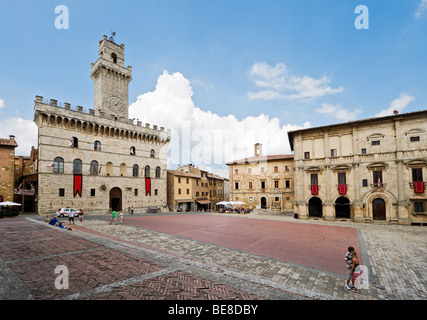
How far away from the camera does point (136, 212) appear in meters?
36.4

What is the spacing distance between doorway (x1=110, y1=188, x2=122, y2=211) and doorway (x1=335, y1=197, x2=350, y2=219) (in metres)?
33.5

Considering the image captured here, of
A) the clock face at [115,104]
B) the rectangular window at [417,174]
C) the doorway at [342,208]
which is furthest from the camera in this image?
the clock face at [115,104]

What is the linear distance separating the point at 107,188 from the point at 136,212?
6.52 metres

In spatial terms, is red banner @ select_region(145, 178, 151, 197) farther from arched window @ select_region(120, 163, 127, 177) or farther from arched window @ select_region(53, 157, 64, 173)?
arched window @ select_region(53, 157, 64, 173)

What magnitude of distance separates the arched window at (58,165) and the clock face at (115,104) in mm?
12860

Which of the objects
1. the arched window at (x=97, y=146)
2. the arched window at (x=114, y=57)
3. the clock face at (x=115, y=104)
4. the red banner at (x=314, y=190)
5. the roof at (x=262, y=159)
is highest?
the arched window at (x=114, y=57)

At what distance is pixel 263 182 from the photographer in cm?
4331

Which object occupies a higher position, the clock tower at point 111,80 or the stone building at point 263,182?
the clock tower at point 111,80

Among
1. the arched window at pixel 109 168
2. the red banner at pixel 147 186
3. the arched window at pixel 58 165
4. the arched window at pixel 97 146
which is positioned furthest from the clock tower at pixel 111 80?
the red banner at pixel 147 186

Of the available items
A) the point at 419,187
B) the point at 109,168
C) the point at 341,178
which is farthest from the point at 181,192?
the point at 419,187

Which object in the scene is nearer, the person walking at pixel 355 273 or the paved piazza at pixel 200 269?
the paved piazza at pixel 200 269

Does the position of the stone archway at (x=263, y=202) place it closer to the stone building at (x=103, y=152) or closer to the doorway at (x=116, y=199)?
the stone building at (x=103, y=152)

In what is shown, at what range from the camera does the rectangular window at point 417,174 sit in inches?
960
